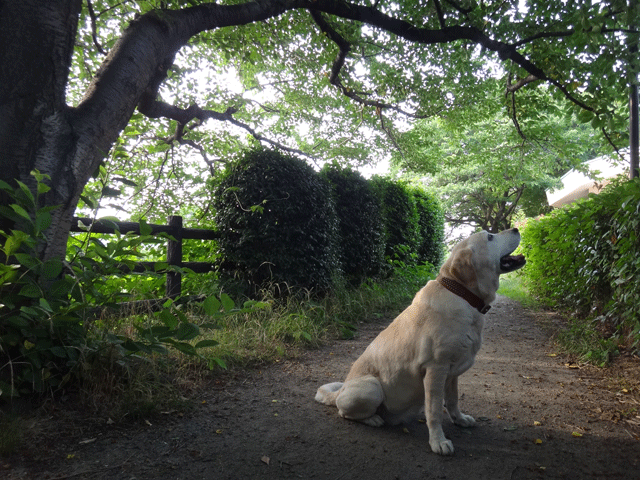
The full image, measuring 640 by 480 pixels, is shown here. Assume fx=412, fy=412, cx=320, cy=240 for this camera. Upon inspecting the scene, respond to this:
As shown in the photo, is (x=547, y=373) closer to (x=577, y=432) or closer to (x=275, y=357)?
(x=577, y=432)

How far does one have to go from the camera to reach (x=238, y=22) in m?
4.80

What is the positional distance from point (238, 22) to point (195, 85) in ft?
15.3

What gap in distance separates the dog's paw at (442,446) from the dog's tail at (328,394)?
946 mm

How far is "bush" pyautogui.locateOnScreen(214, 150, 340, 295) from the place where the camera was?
7.09m

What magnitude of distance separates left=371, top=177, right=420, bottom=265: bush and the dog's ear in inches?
310

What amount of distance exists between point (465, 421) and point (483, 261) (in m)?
1.29

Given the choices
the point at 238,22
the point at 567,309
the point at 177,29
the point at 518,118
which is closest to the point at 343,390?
the point at 177,29

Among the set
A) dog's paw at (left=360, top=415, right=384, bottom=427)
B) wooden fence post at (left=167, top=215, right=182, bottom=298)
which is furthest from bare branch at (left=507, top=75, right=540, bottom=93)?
wooden fence post at (left=167, top=215, right=182, bottom=298)

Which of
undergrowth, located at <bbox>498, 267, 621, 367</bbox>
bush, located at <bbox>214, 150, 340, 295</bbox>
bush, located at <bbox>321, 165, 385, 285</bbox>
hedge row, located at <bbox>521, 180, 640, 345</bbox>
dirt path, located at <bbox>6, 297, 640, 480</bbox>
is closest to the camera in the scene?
dirt path, located at <bbox>6, 297, 640, 480</bbox>

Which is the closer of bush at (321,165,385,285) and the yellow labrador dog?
the yellow labrador dog

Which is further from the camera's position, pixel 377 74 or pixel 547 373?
pixel 377 74

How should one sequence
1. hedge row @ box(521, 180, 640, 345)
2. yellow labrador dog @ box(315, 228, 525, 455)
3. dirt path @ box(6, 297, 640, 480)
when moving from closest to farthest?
1. dirt path @ box(6, 297, 640, 480)
2. yellow labrador dog @ box(315, 228, 525, 455)
3. hedge row @ box(521, 180, 640, 345)

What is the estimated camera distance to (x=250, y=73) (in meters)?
11.3

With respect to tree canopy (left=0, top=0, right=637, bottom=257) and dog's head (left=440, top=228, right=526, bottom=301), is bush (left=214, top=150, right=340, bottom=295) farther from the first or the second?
dog's head (left=440, top=228, right=526, bottom=301)
